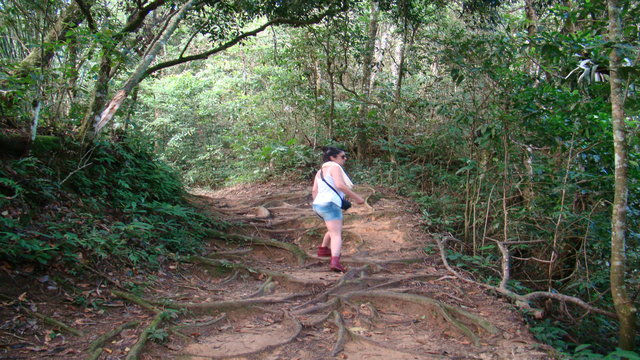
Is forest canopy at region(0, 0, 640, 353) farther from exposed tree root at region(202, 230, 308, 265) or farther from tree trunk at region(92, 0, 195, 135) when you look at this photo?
exposed tree root at region(202, 230, 308, 265)

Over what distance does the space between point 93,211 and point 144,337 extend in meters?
2.82

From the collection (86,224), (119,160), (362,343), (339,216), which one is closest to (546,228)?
(339,216)

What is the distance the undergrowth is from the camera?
443 cm

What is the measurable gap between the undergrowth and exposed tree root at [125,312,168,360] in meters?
1.26

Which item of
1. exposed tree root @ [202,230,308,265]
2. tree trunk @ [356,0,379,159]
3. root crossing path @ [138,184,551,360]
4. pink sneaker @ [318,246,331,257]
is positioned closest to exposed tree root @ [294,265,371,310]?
root crossing path @ [138,184,551,360]

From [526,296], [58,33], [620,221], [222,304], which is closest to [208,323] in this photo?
[222,304]

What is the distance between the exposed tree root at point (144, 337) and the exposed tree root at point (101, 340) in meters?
0.19

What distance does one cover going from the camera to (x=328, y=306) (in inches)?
190

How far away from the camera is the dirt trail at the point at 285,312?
3.66 metres

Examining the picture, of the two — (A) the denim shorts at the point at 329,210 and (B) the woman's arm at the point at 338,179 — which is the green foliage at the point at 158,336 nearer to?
(A) the denim shorts at the point at 329,210

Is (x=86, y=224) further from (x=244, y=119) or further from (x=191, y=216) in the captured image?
(x=244, y=119)

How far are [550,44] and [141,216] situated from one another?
586 cm

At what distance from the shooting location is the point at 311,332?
4285 mm

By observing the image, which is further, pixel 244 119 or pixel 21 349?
pixel 244 119
